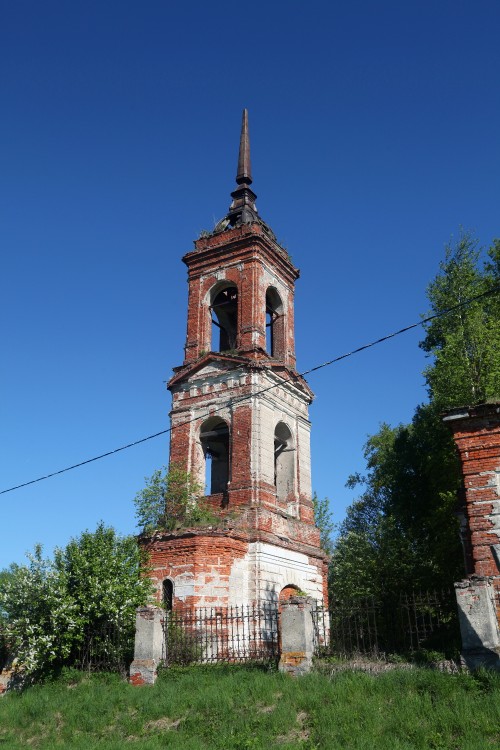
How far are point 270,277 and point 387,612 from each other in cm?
1331

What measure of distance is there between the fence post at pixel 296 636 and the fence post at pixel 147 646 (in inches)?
116

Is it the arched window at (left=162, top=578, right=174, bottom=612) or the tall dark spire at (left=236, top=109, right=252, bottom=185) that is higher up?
the tall dark spire at (left=236, top=109, right=252, bottom=185)

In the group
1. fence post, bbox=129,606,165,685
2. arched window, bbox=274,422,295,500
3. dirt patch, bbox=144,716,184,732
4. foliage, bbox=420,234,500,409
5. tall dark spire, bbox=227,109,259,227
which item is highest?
tall dark spire, bbox=227,109,259,227

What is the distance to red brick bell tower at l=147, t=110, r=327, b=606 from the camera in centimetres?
1780

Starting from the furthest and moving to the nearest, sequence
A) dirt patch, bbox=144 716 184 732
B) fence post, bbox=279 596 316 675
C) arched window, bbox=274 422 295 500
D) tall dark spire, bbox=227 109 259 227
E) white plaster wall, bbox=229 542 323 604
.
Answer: tall dark spire, bbox=227 109 259 227
arched window, bbox=274 422 295 500
white plaster wall, bbox=229 542 323 604
fence post, bbox=279 596 316 675
dirt patch, bbox=144 716 184 732

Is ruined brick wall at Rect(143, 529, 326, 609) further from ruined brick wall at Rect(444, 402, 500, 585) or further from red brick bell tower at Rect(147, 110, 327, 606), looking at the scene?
ruined brick wall at Rect(444, 402, 500, 585)

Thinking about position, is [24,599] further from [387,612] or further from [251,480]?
[387,612]

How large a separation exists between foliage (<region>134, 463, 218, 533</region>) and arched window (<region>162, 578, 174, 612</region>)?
1.62 meters

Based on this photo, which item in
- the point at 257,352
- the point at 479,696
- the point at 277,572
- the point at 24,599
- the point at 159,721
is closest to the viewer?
the point at 479,696

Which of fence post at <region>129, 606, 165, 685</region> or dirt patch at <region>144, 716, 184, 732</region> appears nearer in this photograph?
dirt patch at <region>144, 716, 184, 732</region>

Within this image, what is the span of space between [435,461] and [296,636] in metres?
12.1

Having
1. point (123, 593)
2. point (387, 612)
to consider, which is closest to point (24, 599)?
point (123, 593)

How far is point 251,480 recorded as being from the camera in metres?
20.2

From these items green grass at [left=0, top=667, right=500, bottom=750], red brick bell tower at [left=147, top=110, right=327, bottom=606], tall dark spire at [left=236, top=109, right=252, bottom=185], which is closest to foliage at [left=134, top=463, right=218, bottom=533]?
red brick bell tower at [left=147, top=110, right=327, bottom=606]
